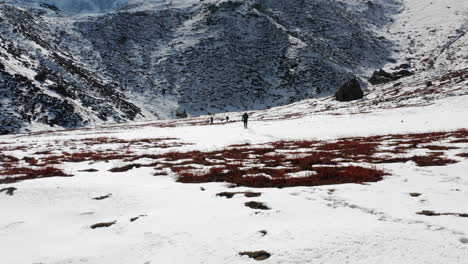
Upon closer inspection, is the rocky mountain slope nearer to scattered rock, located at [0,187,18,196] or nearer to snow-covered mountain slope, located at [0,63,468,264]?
scattered rock, located at [0,187,18,196]

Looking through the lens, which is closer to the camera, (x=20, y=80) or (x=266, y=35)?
(x=20, y=80)

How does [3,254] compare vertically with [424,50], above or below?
below

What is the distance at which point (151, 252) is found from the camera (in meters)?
7.61

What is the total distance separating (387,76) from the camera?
128250 millimetres

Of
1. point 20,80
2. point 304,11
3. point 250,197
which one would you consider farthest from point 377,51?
point 250,197

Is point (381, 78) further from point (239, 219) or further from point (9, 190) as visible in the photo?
point (9, 190)

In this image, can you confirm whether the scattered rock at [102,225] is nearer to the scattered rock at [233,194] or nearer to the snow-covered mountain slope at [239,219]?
the snow-covered mountain slope at [239,219]

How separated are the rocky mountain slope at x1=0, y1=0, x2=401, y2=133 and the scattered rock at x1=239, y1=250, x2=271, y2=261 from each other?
90040 millimetres

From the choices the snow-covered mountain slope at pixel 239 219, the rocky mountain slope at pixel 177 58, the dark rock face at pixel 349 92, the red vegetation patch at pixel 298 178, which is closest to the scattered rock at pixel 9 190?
the snow-covered mountain slope at pixel 239 219

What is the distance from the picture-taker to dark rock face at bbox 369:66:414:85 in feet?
414

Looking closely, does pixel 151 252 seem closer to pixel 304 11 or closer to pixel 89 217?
pixel 89 217

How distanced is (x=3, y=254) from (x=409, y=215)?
30.9 ft

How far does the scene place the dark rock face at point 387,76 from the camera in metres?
126

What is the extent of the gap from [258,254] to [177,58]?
151364 mm
